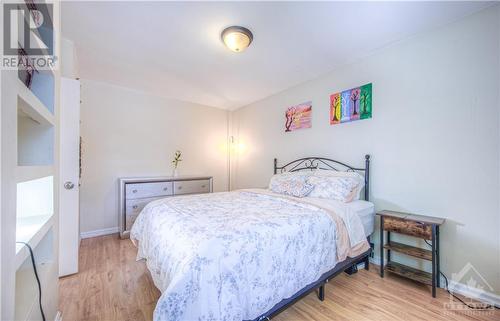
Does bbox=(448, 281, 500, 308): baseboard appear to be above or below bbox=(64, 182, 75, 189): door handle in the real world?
below

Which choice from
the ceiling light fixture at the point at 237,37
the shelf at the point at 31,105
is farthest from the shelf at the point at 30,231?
the ceiling light fixture at the point at 237,37

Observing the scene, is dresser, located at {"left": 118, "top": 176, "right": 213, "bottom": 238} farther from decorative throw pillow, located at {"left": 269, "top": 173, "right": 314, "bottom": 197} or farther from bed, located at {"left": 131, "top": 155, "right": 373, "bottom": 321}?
decorative throw pillow, located at {"left": 269, "top": 173, "right": 314, "bottom": 197}

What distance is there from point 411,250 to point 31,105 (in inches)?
118

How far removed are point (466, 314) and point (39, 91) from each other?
3.48m

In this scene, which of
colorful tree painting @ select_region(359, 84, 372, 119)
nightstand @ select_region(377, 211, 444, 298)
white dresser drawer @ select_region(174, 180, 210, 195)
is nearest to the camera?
Answer: nightstand @ select_region(377, 211, 444, 298)

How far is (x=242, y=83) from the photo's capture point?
341cm

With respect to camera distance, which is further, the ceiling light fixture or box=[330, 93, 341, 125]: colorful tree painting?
box=[330, 93, 341, 125]: colorful tree painting

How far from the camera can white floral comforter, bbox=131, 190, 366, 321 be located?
1.10 metres

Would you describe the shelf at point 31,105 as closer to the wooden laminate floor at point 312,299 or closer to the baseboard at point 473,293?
the wooden laminate floor at point 312,299

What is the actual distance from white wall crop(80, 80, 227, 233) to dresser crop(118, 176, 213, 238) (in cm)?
41

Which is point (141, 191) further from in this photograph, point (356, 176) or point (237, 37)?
point (356, 176)

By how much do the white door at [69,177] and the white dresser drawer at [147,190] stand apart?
103cm

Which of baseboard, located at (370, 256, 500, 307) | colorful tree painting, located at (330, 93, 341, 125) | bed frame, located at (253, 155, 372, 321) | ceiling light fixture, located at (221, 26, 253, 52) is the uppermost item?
ceiling light fixture, located at (221, 26, 253, 52)

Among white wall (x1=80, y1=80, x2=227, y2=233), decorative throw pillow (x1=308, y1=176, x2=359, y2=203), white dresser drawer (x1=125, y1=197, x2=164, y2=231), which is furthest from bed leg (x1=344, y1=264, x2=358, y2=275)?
white wall (x1=80, y1=80, x2=227, y2=233)
